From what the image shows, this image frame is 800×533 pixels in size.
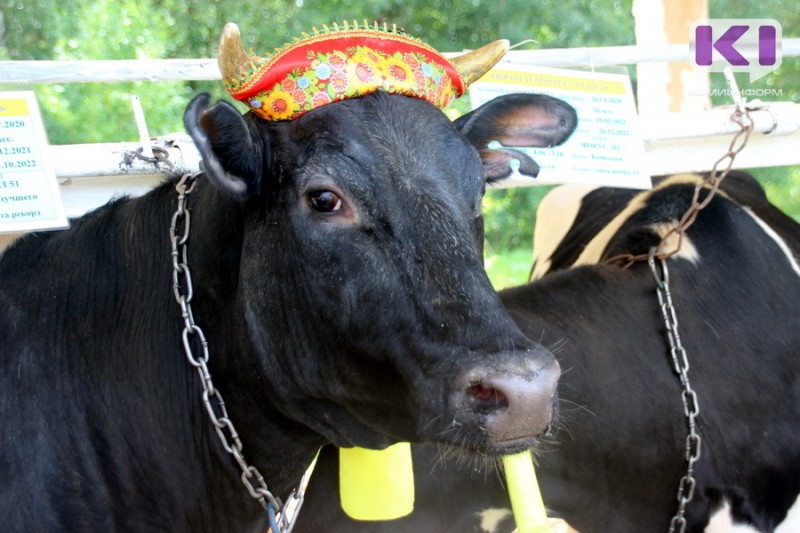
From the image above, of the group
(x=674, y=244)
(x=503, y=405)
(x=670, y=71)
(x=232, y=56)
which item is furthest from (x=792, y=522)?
(x=670, y=71)

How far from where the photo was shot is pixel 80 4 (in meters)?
11.2

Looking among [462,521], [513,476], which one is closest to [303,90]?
[513,476]

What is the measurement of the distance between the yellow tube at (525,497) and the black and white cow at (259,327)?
449 mm

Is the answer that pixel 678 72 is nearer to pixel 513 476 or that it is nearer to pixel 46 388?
pixel 513 476

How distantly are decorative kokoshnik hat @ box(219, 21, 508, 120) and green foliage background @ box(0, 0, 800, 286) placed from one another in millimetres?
7642

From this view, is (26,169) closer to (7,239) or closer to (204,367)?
(7,239)

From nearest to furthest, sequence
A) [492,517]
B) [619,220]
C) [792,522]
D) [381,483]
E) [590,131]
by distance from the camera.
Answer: [381,483] → [492,517] → [792,522] → [590,131] → [619,220]

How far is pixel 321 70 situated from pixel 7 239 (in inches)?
43.0

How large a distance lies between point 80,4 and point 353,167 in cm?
995

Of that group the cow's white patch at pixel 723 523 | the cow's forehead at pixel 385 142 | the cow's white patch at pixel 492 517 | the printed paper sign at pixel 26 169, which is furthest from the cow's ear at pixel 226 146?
the cow's white patch at pixel 723 523

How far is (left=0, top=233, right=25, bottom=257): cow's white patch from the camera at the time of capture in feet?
9.16

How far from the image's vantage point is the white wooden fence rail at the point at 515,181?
316 centimetres

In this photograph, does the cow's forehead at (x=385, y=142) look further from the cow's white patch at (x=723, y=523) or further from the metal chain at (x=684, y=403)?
the cow's white patch at (x=723, y=523)

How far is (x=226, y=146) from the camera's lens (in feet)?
7.94
